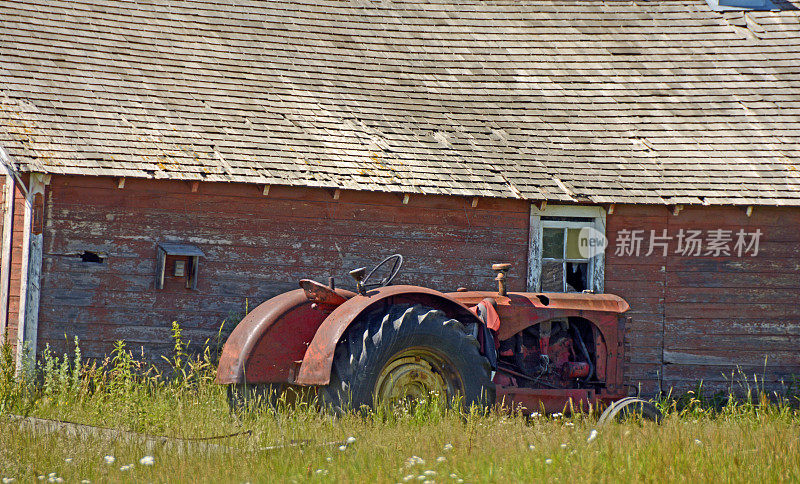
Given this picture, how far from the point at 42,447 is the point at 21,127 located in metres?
4.39

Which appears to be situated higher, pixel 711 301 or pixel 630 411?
pixel 711 301

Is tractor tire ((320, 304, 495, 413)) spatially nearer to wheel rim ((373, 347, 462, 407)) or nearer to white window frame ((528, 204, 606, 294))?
wheel rim ((373, 347, 462, 407))

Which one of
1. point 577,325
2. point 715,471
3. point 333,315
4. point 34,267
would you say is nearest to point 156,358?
point 34,267

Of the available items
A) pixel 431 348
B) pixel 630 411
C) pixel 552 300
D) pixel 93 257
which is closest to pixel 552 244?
pixel 552 300

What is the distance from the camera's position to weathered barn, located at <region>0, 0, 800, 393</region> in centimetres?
888

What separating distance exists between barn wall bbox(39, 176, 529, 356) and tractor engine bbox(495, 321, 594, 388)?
96.4 inches

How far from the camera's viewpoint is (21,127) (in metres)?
8.73

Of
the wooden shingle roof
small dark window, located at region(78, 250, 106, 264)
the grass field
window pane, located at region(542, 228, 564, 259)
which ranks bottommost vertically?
the grass field

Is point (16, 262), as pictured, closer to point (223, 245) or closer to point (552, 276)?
point (223, 245)

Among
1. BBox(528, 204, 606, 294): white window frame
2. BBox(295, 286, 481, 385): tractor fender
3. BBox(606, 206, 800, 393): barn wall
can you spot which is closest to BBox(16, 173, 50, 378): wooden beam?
BBox(295, 286, 481, 385): tractor fender

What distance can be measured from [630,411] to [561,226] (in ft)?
12.0

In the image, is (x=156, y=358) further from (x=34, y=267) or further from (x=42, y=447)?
(x=42, y=447)

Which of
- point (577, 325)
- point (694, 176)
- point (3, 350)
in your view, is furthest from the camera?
point (694, 176)

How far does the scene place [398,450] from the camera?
5.34 m
